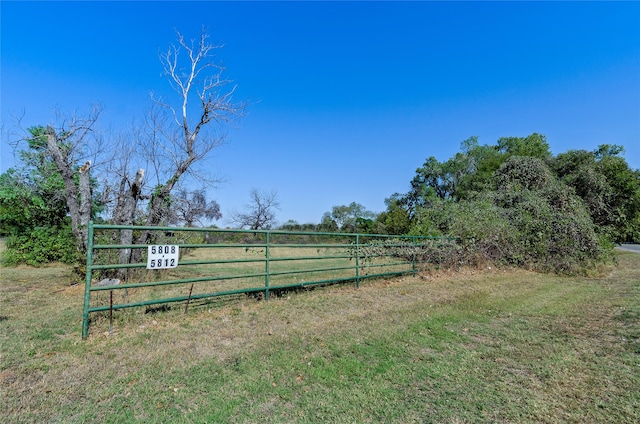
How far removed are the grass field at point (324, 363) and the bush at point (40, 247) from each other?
315 inches

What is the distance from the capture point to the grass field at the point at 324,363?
2.50 m

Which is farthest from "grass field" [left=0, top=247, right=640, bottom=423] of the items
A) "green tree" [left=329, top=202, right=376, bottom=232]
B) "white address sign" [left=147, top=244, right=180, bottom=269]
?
"green tree" [left=329, top=202, right=376, bottom=232]

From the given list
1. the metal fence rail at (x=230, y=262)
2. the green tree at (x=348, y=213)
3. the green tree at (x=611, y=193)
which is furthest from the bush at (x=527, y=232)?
the green tree at (x=348, y=213)

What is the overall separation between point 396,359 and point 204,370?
6.73 feet

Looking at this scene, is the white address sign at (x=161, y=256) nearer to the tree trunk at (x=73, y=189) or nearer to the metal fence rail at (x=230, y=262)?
the metal fence rail at (x=230, y=262)

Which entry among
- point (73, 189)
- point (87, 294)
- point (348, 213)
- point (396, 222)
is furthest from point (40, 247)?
point (348, 213)

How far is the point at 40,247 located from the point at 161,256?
11.7 meters

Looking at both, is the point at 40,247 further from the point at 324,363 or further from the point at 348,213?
the point at 348,213

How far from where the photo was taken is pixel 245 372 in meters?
3.17

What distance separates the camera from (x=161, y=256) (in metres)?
4.66

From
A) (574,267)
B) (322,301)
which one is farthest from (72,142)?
(574,267)

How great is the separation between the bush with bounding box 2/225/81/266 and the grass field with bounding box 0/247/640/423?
801 cm

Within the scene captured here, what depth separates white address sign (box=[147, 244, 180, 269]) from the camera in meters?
4.54

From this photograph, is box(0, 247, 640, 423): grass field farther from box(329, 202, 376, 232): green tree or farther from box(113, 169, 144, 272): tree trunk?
box(329, 202, 376, 232): green tree
